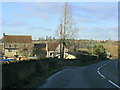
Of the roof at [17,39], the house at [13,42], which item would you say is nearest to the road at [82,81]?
the house at [13,42]

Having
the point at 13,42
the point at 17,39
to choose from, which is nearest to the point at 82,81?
the point at 13,42

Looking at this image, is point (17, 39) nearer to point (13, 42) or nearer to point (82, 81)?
point (13, 42)

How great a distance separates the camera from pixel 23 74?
1548cm

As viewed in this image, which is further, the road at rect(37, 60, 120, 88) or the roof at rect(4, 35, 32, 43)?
the roof at rect(4, 35, 32, 43)

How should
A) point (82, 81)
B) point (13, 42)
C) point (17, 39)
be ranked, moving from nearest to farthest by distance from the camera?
point (82, 81) < point (13, 42) < point (17, 39)

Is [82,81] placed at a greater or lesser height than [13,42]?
lesser

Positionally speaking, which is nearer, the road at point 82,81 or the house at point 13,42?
the road at point 82,81

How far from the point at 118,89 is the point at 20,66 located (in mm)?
6619

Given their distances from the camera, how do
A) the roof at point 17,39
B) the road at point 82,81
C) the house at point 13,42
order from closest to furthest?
1. the road at point 82,81
2. the house at point 13,42
3. the roof at point 17,39

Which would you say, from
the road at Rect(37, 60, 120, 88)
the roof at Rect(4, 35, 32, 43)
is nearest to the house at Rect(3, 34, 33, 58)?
the roof at Rect(4, 35, 32, 43)

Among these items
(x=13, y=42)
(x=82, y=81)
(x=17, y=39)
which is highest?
(x=17, y=39)

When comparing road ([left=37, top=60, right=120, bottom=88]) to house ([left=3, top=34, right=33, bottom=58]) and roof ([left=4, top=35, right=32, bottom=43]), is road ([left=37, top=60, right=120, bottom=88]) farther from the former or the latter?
roof ([left=4, top=35, right=32, bottom=43])

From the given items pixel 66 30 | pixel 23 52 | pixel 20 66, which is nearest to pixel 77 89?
pixel 20 66

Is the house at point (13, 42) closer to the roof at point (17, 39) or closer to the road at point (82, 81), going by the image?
the roof at point (17, 39)
